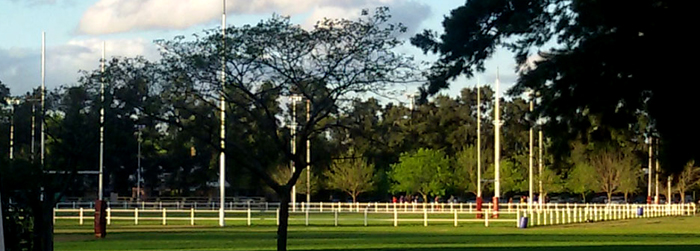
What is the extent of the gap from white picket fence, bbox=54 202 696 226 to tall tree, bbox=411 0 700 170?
3667 cm

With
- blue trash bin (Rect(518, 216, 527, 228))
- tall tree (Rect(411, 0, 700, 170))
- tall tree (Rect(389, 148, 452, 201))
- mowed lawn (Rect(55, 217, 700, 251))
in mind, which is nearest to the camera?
tall tree (Rect(411, 0, 700, 170))

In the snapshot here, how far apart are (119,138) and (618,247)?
1806cm

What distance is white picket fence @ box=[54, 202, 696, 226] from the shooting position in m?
64.3

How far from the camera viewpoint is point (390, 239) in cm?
4447

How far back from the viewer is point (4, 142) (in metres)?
58.4

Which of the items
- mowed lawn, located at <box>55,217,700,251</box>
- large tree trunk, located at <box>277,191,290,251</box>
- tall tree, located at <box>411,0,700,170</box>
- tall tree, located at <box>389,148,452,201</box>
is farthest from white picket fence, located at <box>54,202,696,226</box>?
tall tree, located at <box>411,0,700,170</box>

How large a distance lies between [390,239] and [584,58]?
80.3 ft

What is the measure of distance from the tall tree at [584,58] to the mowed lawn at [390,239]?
1471 centimetres

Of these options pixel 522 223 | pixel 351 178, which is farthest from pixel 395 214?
pixel 351 178

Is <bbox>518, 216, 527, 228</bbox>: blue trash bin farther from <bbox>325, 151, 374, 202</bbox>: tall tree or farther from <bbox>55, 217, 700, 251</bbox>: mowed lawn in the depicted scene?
<bbox>325, 151, 374, 202</bbox>: tall tree

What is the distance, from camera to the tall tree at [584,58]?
20.1 meters

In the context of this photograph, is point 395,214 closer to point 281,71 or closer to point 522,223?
point 522,223

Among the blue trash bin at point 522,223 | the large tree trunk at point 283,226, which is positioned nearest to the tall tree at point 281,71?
the large tree trunk at point 283,226

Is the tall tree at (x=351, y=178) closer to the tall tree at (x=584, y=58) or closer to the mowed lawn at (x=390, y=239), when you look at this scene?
the mowed lawn at (x=390, y=239)
